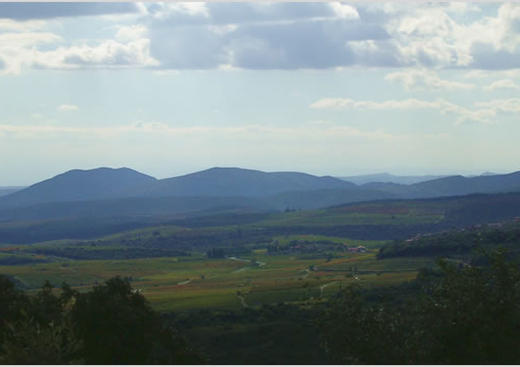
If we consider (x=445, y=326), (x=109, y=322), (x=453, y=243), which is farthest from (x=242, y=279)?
(x=445, y=326)

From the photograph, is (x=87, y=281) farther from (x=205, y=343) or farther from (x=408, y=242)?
(x=205, y=343)

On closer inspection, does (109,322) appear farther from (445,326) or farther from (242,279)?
(242,279)

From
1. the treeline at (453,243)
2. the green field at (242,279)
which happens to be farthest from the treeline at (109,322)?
the treeline at (453,243)

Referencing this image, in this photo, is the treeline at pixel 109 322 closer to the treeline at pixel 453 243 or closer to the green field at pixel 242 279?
the green field at pixel 242 279

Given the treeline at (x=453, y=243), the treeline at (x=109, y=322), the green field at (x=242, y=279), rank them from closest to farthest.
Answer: the treeline at (x=109, y=322), the green field at (x=242, y=279), the treeline at (x=453, y=243)

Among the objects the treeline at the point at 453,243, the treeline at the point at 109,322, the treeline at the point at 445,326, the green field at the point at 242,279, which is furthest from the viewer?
the treeline at the point at 453,243

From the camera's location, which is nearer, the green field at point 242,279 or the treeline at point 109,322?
the treeline at point 109,322

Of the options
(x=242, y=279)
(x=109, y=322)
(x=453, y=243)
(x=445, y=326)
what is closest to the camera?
(x=445, y=326)
